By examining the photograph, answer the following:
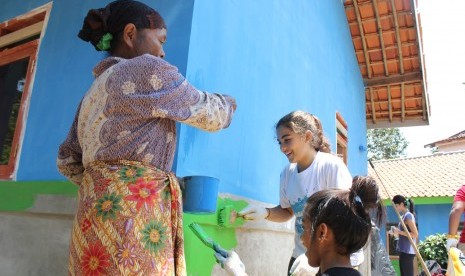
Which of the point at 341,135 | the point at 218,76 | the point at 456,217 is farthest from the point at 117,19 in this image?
the point at 341,135

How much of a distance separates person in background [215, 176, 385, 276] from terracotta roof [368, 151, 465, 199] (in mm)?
10448

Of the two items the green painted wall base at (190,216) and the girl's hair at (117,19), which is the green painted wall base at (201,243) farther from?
the girl's hair at (117,19)

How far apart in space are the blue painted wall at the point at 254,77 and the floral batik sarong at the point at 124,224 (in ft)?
2.63

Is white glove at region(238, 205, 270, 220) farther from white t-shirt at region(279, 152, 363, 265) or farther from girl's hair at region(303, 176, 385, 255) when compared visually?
girl's hair at region(303, 176, 385, 255)

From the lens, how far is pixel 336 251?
157 centimetres

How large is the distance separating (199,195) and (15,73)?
9.10ft

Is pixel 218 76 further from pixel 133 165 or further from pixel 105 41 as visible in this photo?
pixel 133 165

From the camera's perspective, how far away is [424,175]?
1416cm

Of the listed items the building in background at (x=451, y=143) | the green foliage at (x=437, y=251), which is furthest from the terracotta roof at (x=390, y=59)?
the building in background at (x=451, y=143)

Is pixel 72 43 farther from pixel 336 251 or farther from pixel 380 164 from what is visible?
pixel 380 164

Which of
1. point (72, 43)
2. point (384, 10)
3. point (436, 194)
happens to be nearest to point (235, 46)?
point (72, 43)

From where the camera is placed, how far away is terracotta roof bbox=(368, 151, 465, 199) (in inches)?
481

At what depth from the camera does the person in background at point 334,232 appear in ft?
5.11

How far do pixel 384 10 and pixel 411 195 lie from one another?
26.0ft
